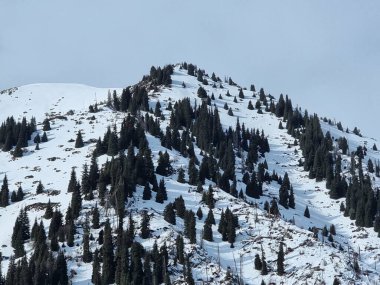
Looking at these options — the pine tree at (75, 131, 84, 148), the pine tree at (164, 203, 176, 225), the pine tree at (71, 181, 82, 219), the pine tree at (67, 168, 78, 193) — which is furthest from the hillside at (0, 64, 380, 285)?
the pine tree at (75, 131, 84, 148)

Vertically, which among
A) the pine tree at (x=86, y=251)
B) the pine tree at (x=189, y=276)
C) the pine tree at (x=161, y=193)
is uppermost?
the pine tree at (x=161, y=193)

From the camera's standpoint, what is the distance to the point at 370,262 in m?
122

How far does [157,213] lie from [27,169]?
49.0 metres

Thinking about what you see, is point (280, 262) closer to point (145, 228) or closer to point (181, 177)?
point (145, 228)

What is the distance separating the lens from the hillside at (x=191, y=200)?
106 metres

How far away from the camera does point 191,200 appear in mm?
130625

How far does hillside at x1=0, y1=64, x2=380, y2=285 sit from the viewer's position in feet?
347

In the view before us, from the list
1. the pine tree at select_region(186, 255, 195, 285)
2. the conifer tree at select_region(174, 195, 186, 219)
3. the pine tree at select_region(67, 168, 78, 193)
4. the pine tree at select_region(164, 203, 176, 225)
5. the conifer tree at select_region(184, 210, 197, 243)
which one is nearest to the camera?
the pine tree at select_region(186, 255, 195, 285)

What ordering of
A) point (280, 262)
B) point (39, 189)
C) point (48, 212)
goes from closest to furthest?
1. point (280, 262)
2. point (48, 212)
3. point (39, 189)

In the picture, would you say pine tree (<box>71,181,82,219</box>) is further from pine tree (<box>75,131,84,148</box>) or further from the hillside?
pine tree (<box>75,131,84,148</box>)

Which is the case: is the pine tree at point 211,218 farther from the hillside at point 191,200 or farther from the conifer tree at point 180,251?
the conifer tree at point 180,251

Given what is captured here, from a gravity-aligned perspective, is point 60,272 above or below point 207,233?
below

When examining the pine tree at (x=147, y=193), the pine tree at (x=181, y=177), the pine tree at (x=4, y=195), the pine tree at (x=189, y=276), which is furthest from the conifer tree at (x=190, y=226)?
the pine tree at (x=4, y=195)

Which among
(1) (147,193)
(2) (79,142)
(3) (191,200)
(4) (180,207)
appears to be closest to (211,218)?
(4) (180,207)
